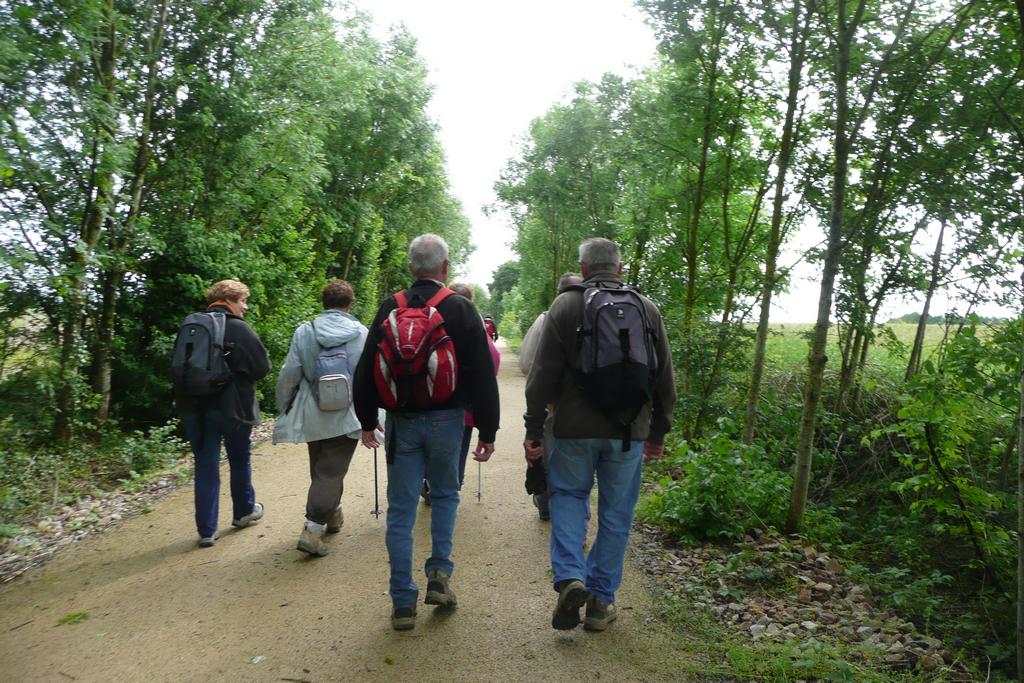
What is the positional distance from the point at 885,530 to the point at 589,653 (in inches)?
168

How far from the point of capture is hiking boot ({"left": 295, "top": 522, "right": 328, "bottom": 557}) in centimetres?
536

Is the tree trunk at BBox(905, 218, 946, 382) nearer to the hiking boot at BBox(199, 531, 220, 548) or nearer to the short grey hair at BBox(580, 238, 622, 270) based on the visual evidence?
the short grey hair at BBox(580, 238, 622, 270)

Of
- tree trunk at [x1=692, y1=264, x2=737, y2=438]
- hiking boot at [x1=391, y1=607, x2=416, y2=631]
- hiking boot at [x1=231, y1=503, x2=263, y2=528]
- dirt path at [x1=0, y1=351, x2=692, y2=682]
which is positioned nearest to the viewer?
dirt path at [x1=0, y1=351, x2=692, y2=682]

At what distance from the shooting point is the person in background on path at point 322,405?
17.7 feet

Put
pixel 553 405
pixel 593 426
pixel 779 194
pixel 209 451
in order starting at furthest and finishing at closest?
pixel 779 194, pixel 209 451, pixel 553 405, pixel 593 426

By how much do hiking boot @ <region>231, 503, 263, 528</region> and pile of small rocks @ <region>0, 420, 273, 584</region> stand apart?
1267 millimetres

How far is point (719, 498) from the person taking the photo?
6.13 m

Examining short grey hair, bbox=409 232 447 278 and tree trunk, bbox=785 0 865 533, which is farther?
tree trunk, bbox=785 0 865 533

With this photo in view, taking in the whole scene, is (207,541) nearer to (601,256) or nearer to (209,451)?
(209,451)

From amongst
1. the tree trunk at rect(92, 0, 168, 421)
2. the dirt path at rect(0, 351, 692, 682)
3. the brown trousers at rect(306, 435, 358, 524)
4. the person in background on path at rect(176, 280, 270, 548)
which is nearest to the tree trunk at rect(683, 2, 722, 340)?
the dirt path at rect(0, 351, 692, 682)

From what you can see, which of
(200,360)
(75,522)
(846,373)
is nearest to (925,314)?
(846,373)

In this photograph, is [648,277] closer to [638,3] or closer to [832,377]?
[832,377]

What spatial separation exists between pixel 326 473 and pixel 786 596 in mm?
3505

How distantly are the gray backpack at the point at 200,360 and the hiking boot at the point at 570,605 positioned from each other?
3.20 metres
